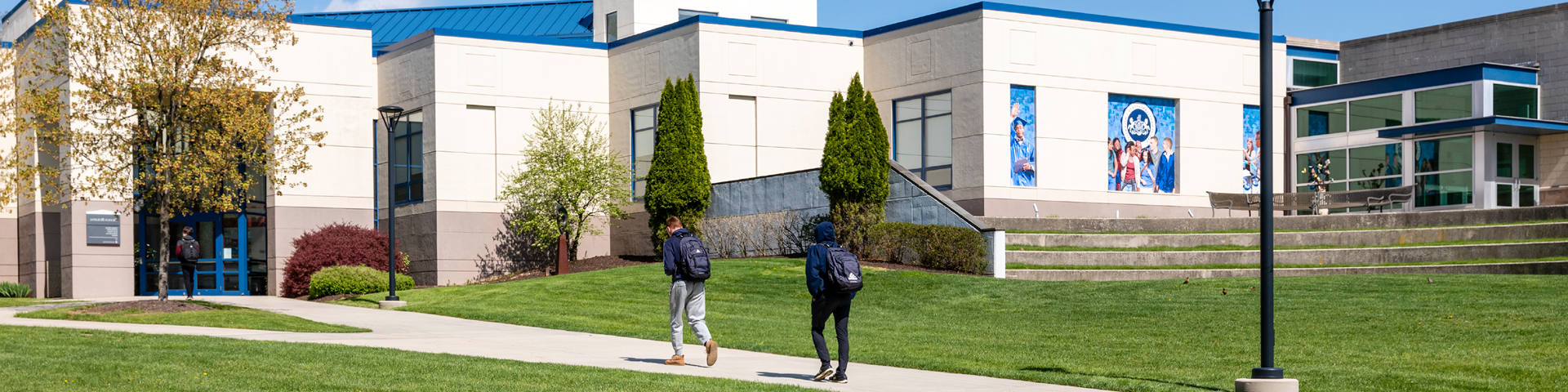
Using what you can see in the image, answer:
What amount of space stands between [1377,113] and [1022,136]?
12.6 m

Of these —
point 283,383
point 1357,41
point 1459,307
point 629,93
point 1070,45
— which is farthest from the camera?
point 1357,41

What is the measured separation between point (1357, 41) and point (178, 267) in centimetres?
3431

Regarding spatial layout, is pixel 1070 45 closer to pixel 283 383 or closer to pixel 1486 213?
pixel 1486 213

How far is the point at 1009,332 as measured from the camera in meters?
16.8

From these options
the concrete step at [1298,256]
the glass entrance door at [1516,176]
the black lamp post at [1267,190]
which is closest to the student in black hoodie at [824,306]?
the black lamp post at [1267,190]

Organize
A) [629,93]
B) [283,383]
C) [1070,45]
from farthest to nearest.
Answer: [629,93], [1070,45], [283,383]

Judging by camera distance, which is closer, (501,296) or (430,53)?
(501,296)

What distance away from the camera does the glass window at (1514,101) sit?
1347 inches

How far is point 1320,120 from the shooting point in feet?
121

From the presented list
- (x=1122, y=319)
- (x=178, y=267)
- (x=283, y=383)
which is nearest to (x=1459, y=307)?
(x=1122, y=319)

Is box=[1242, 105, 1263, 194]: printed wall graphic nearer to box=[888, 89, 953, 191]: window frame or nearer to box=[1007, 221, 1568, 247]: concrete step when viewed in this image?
box=[1007, 221, 1568, 247]: concrete step

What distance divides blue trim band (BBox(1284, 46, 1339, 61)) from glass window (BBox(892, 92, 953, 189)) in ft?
44.2

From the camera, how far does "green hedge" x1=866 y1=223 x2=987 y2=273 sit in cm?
2388

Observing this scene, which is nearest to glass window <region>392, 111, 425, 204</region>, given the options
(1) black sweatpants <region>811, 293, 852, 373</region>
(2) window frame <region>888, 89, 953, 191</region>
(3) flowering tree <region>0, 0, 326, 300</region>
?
(3) flowering tree <region>0, 0, 326, 300</region>
